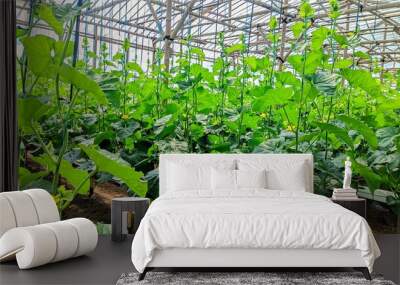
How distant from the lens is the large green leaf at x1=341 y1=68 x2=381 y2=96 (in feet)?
16.9

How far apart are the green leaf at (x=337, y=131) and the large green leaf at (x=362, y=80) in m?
0.43

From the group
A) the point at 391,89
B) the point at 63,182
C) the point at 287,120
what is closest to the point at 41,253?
the point at 63,182

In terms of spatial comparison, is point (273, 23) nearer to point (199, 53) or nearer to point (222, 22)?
point (222, 22)

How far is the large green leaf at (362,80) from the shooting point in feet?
16.9

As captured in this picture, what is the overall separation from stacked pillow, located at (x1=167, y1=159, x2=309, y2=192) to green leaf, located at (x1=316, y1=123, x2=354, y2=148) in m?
0.38

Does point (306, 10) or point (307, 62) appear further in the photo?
point (306, 10)

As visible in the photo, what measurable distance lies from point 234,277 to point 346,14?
3.04m

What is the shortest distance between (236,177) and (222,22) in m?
1.68

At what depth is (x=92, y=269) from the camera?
13.3ft

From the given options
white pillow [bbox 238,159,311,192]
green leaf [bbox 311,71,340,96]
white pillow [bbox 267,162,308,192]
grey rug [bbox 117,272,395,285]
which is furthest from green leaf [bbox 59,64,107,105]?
green leaf [bbox 311,71,340,96]

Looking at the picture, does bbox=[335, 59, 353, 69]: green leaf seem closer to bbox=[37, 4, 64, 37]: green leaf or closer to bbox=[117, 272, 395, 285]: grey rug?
bbox=[117, 272, 395, 285]: grey rug

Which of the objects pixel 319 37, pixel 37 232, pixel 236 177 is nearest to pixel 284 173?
pixel 236 177

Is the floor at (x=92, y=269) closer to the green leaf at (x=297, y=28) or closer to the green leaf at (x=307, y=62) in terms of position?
the green leaf at (x=307, y=62)

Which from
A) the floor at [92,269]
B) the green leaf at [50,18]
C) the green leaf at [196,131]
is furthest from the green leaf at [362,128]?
the green leaf at [50,18]
